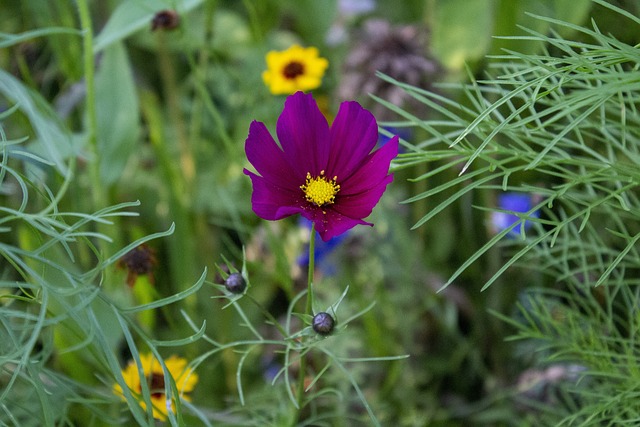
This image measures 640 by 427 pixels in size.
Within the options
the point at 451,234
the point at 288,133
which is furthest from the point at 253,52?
the point at 288,133

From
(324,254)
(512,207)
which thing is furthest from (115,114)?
(512,207)

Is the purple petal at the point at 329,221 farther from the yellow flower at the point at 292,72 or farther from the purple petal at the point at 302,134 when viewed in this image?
the yellow flower at the point at 292,72

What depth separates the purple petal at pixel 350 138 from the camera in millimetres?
494

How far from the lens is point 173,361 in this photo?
735 mm

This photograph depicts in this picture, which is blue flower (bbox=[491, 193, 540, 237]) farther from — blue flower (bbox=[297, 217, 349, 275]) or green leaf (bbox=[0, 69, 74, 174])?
green leaf (bbox=[0, 69, 74, 174])

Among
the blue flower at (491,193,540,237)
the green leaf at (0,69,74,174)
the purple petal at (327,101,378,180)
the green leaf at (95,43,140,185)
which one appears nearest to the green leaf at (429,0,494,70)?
the blue flower at (491,193,540,237)

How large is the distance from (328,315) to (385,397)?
0.55 metres

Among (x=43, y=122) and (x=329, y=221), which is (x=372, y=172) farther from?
(x=43, y=122)

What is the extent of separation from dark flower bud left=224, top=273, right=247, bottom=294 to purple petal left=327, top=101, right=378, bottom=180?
3.3 inches

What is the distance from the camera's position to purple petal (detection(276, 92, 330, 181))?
0.50 meters

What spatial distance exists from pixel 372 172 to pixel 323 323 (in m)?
0.09

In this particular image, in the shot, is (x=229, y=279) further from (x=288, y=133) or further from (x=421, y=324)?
(x=421, y=324)

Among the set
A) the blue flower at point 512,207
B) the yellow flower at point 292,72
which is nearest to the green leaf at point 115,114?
the yellow flower at point 292,72

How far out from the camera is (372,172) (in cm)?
49
